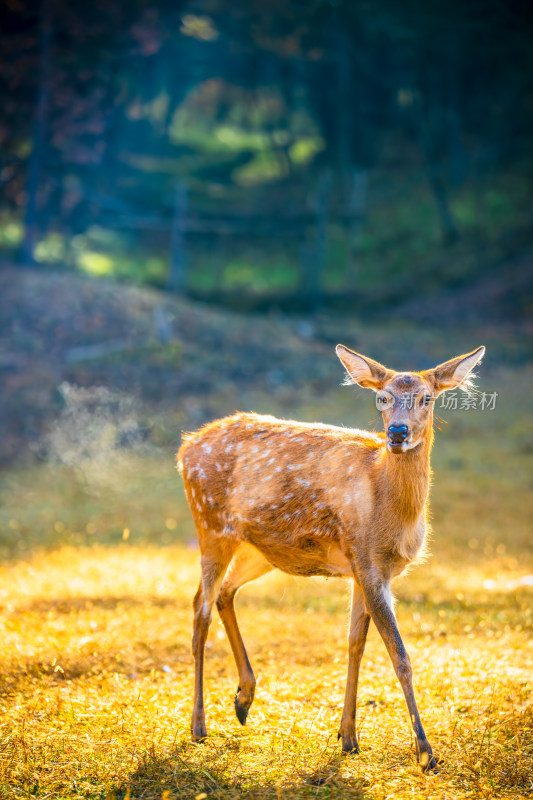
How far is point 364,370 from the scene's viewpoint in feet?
17.6

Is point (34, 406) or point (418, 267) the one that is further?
point (418, 267)

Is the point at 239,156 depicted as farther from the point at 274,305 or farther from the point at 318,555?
the point at 318,555

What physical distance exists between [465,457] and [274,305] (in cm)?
980

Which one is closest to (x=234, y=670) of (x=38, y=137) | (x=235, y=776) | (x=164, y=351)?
(x=235, y=776)

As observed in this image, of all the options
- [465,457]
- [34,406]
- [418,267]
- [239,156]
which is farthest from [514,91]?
[34,406]

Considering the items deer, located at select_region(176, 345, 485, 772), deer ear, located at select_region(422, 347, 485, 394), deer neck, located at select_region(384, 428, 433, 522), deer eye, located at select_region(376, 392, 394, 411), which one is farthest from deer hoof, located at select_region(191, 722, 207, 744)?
deer ear, located at select_region(422, 347, 485, 394)

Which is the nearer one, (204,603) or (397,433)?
(397,433)

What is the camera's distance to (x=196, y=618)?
550 cm

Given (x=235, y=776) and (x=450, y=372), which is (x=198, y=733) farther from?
(x=450, y=372)

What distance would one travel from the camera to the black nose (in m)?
4.84

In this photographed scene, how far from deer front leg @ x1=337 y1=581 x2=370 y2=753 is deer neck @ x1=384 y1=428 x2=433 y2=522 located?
571 millimetres

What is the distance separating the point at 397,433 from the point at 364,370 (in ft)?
2.14

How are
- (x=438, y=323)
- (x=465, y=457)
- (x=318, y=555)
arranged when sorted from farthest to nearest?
(x=438, y=323) → (x=465, y=457) → (x=318, y=555)

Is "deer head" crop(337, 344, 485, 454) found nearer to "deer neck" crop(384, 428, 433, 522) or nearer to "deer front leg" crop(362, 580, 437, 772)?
"deer neck" crop(384, 428, 433, 522)
